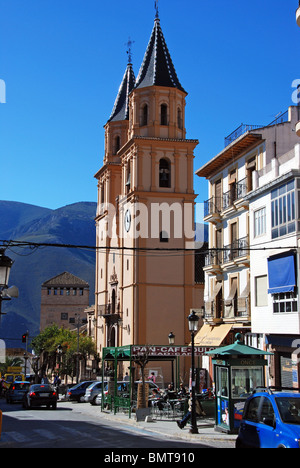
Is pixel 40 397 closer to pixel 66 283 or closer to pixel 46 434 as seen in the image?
pixel 46 434

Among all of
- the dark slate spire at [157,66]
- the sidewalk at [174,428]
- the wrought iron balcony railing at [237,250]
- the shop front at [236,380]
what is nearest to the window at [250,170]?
the wrought iron balcony railing at [237,250]

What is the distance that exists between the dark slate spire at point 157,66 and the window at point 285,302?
34.6m

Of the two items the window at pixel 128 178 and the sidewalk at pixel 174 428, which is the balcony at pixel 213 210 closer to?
the sidewalk at pixel 174 428

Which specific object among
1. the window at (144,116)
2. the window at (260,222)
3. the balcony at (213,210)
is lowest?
the window at (260,222)

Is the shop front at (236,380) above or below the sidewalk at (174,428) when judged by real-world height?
above

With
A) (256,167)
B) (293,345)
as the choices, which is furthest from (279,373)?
(256,167)

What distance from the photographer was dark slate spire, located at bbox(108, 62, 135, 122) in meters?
71.4

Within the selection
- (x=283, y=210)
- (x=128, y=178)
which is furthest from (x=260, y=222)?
(x=128, y=178)

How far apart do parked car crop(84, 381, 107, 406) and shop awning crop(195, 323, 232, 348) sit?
6746 mm

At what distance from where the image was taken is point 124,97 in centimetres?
7250

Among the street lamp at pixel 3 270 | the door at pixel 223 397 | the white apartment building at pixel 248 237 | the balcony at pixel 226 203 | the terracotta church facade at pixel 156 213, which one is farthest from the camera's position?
the terracotta church facade at pixel 156 213

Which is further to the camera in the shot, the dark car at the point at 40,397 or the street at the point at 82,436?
the dark car at the point at 40,397

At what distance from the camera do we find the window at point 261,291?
29438 millimetres

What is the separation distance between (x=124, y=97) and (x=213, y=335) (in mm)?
41398
